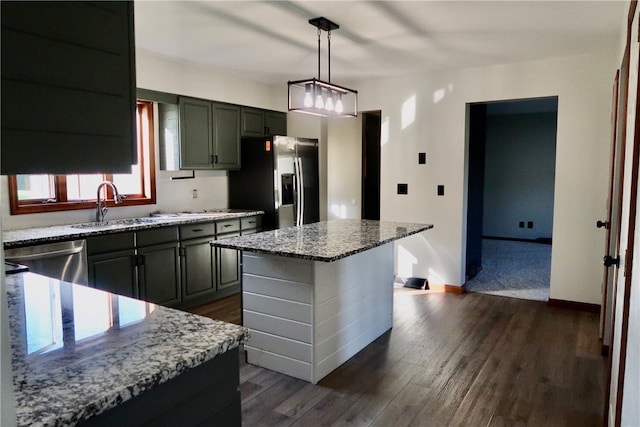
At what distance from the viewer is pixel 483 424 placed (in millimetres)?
2346

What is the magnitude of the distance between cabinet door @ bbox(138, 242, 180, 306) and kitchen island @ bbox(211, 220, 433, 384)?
127 centimetres

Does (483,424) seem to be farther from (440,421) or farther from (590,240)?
(590,240)

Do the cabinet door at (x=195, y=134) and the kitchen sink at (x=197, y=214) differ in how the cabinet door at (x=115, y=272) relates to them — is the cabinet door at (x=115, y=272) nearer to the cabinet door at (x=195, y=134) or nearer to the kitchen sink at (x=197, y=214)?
the kitchen sink at (x=197, y=214)

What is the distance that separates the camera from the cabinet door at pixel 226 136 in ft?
16.1

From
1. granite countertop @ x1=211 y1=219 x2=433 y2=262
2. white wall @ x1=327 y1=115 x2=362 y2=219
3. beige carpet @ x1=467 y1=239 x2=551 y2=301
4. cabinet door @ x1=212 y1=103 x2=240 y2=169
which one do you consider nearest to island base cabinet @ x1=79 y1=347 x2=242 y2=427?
granite countertop @ x1=211 y1=219 x2=433 y2=262

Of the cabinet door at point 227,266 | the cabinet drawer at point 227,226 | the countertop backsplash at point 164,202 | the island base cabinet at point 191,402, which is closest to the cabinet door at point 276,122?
the countertop backsplash at point 164,202

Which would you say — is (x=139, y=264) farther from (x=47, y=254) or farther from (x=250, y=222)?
(x=250, y=222)

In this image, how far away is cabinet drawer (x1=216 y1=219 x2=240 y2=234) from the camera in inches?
179

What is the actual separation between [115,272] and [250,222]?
65.7 inches

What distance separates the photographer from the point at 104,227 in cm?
368

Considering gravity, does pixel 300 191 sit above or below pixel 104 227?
above

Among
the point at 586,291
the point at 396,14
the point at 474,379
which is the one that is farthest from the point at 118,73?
the point at 586,291

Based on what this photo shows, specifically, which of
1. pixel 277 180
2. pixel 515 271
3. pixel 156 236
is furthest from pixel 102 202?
pixel 515 271

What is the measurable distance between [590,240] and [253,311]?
327cm
